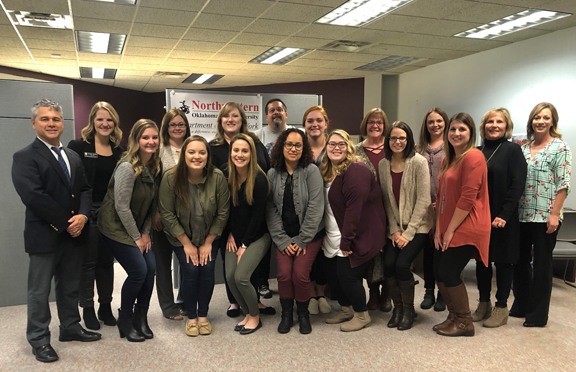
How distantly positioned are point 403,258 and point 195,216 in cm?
152

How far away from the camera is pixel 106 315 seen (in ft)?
10.2

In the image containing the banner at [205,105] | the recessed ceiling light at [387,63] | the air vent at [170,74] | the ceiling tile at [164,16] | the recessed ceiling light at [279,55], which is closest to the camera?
the banner at [205,105]

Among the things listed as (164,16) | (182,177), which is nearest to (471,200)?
(182,177)

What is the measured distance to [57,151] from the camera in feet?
8.64

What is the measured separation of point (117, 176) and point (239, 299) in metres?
1.23

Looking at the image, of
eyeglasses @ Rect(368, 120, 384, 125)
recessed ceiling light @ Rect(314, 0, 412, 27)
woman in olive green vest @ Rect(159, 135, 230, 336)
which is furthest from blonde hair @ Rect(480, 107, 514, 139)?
recessed ceiling light @ Rect(314, 0, 412, 27)

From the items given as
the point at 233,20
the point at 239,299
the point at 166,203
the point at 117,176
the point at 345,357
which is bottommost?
the point at 345,357

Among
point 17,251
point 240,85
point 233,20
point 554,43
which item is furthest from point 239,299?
point 240,85

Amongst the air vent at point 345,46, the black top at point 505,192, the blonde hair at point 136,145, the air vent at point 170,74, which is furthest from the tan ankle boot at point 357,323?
the air vent at point 170,74

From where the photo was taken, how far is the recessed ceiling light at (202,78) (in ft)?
31.3

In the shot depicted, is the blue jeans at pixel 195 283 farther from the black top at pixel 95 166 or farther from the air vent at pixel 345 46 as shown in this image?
the air vent at pixel 345 46

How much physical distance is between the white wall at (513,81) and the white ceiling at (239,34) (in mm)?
202

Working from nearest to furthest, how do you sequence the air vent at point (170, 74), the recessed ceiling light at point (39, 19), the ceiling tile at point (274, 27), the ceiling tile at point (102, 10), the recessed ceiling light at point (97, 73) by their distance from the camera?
the ceiling tile at point (102, 10), the recessed ceiling light at point (39, 19), the ceiling tile at point (274, 27), the recessed ceiling light at point (97, 73), the air vent at point (170, 74)

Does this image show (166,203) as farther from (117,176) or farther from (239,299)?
(239,299)
